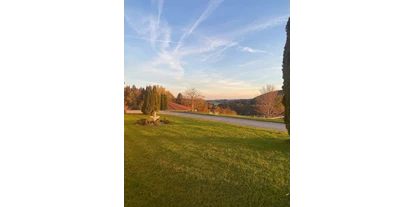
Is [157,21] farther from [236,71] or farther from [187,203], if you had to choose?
[187,203]

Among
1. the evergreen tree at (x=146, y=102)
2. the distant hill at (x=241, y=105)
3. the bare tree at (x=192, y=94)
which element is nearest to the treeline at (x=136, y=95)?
the evergreen tree at (x=146, y=102)

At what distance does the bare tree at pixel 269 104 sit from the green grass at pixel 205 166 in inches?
31.3

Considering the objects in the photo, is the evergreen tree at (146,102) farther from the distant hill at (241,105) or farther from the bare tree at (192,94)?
the distant hill at (241,105)

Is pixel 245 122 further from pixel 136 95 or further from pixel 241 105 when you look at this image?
pixel 136 95

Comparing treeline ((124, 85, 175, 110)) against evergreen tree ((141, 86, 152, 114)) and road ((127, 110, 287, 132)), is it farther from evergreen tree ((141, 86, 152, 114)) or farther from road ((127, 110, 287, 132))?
road ((127, 110, 287, 132))

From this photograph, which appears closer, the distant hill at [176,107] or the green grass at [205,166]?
the green grass at [205,166]

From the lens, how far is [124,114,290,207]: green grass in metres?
2.63

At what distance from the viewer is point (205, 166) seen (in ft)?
12.4

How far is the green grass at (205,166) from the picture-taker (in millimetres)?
2635

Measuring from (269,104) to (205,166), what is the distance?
3281mm

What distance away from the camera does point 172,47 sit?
233 inches
